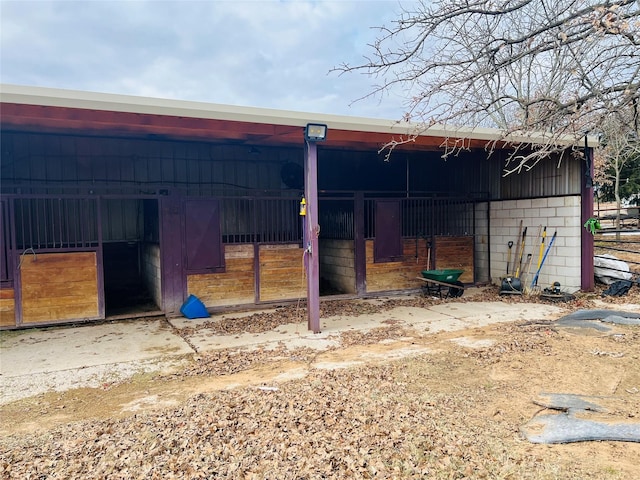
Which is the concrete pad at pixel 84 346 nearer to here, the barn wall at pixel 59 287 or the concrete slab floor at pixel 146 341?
the concrete slab floor at pixel 146 341

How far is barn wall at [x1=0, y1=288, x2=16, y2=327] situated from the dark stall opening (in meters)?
1.15

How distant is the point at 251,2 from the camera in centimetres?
542

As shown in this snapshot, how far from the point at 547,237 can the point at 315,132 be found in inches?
189

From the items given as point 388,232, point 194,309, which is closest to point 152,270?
point 194,309

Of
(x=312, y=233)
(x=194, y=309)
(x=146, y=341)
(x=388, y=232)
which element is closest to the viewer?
(x=146, y=341)

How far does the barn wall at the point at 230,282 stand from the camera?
6672mm

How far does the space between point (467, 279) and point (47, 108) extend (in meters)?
7.26

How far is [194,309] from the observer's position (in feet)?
20.7

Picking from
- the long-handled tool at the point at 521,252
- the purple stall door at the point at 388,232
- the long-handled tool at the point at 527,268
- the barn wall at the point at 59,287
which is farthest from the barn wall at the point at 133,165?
the long-handled tool at the point at 527,268

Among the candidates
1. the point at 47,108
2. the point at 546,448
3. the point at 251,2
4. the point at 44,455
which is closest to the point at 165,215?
the point at 47,108

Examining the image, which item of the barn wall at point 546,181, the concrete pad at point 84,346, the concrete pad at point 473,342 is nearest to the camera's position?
the concrete pad at point 84,346

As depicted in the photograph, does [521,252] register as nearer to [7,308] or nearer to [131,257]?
[131,257]

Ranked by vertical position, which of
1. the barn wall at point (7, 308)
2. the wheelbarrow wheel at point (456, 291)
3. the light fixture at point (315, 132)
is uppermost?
the light fixture at point (315, 132)

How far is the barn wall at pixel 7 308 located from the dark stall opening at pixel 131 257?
1.15 meters
